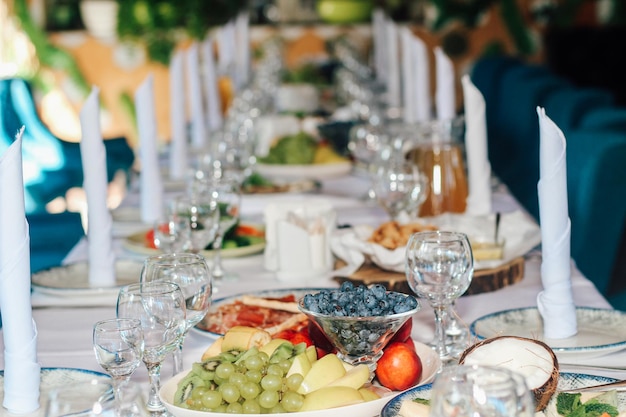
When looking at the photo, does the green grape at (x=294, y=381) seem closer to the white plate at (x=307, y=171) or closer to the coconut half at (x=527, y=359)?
the coconut half at (x=527, y=359)


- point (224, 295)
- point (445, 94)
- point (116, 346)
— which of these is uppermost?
point (445, 94)

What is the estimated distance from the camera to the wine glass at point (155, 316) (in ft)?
4.58

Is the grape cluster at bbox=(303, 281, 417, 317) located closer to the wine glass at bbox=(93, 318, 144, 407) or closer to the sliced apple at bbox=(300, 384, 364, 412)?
the sliced apple at bbox=(300, 384, 364, 412)

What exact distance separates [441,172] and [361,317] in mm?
1335

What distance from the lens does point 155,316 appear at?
55.2 inches

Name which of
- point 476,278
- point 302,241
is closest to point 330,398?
point 476,278

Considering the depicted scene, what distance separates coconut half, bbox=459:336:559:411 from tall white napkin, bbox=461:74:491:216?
1396 millimetres

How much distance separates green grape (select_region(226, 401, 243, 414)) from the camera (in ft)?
4.25

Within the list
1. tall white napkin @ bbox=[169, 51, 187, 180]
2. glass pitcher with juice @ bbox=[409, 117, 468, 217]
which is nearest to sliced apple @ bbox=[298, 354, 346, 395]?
glass pitcher with juice @ bbox=[409, 117, 468, 217]

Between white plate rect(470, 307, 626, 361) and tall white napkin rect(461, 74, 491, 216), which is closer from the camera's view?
white plate rect(470, 307, 626, 361)

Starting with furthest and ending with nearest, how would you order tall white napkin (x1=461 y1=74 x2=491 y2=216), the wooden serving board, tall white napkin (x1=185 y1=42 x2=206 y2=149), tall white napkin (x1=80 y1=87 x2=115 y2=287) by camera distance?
tall white napkin (x1=185 y1=42 x2=206 y2=149) < tall white napkin (x1=461 y1=74 x2=491 y2=216) < tall white napkin (x1=80 y1=87 x2=115 y2=287) < the wooden serving board

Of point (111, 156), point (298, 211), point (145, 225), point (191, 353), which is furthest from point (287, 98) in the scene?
point (191, 353)

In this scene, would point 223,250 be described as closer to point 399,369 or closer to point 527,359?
point 399,369

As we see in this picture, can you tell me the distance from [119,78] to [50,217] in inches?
189
